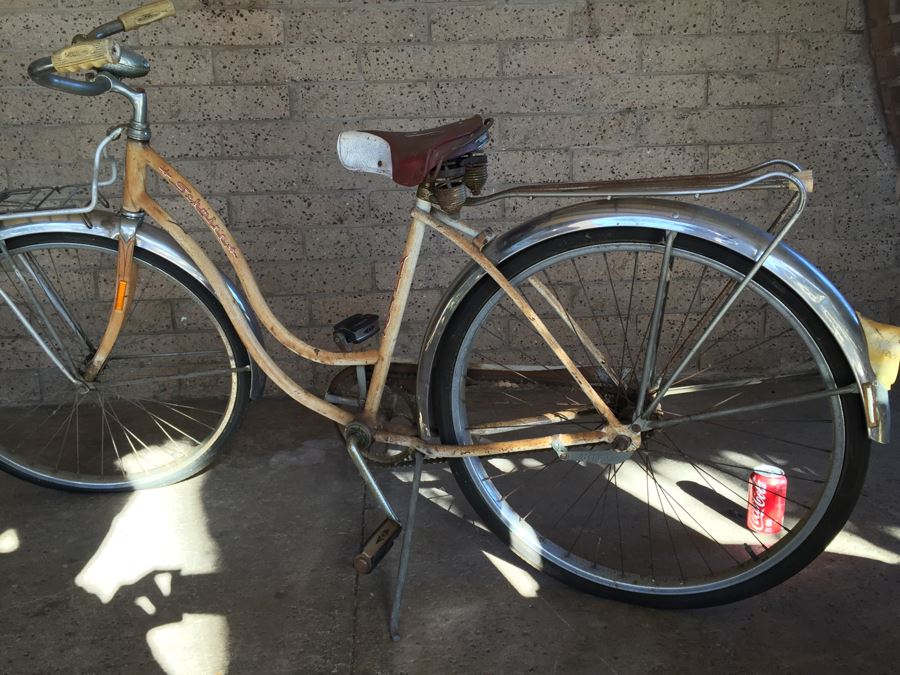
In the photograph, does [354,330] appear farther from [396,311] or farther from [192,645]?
[192,645]

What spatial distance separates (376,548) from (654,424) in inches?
32.7

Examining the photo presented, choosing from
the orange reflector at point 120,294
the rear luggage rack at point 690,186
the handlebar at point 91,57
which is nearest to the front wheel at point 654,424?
the rear luggage rack at point 690,186

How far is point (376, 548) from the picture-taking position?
2.29m

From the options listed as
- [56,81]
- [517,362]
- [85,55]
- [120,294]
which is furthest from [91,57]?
[517,362]

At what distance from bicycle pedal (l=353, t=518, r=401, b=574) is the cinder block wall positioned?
139cm

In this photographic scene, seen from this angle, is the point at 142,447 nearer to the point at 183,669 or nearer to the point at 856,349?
the point at 183,669

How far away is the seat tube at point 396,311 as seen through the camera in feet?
7.20

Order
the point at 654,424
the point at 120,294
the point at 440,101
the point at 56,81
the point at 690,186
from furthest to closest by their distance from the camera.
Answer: the point at 440,101 → the point at 120,294 → the point at 56,81 → the point at 654,424 → the point at 690,186

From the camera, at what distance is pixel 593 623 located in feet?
7.19

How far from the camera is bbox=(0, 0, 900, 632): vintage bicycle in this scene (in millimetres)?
2012

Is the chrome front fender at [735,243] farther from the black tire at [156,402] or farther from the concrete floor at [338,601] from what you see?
the black tire at [156,402]

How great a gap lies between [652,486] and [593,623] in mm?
778

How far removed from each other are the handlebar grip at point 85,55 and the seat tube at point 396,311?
3.01ft

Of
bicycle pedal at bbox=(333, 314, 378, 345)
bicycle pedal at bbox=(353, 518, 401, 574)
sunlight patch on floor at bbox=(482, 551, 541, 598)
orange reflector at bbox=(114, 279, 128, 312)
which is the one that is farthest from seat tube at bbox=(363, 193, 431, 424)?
orange reflector at bbox=(114, 279, 128, 312)
